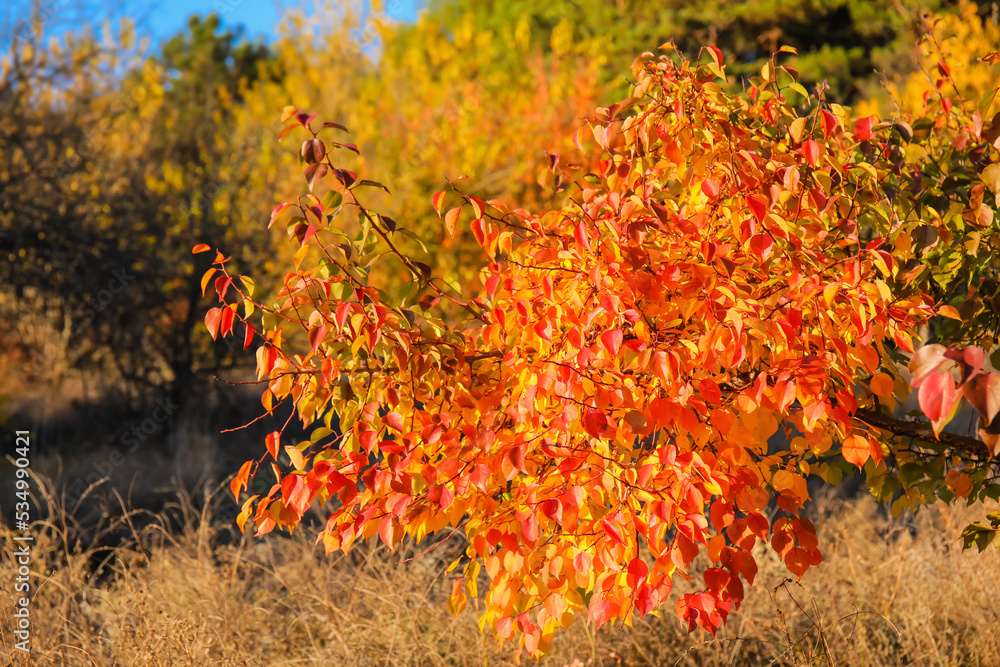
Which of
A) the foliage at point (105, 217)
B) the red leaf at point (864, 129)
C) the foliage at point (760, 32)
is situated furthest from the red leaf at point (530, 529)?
the foliage at point (760, 32)

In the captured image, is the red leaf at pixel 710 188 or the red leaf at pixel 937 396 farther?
the red leaf at pixel 710 188

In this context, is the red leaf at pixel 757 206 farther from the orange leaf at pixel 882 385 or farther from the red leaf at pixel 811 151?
the orange leaf at pixel 882 385

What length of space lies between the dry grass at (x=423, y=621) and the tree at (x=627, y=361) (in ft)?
3.03

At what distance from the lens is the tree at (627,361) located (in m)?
1.37

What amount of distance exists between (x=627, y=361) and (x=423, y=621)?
5.74ft

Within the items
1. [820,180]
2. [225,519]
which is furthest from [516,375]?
→ [225,519]

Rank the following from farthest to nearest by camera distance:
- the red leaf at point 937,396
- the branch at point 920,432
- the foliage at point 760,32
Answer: the foliage at point 760,32 < the branch at point 920,432 < the red leaf at point 937,396

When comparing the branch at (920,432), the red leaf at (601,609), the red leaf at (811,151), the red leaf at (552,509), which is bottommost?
the red leaf at (601,609)

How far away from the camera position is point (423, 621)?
9.09ft

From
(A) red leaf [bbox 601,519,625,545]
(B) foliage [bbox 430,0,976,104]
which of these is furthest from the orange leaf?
(B) foliage [bbox 430,0,976,104]

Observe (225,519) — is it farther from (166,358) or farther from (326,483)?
(326,483)

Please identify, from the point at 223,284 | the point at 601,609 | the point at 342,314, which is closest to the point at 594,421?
the point at 601,609

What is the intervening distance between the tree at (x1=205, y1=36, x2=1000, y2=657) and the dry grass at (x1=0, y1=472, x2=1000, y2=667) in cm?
92

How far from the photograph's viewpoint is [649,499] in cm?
138
